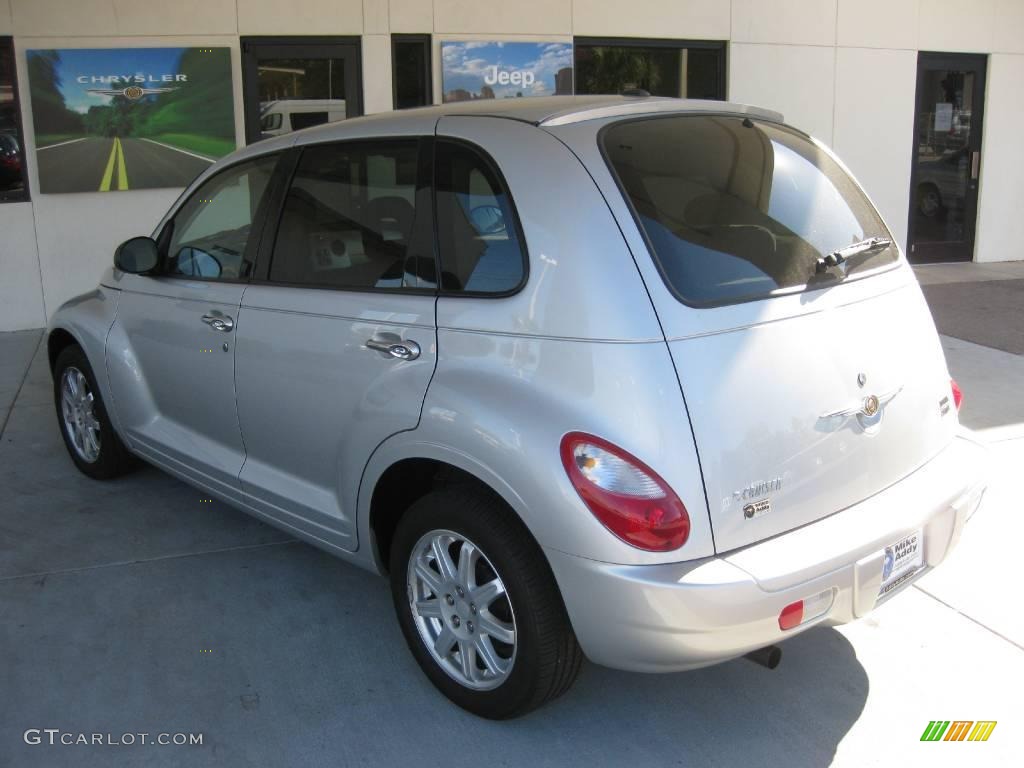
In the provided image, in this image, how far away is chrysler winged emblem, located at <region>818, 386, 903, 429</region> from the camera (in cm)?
283

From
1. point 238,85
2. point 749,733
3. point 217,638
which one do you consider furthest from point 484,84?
point 749,733

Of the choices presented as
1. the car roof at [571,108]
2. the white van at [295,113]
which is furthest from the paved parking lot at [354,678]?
the white van at [295,113]

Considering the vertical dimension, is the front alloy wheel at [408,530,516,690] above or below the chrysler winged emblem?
below

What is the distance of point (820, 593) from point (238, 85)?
25.5 feet

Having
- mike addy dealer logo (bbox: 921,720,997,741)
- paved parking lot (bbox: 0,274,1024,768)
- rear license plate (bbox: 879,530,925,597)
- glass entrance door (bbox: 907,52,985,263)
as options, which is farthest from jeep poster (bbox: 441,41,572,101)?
mike addy dealer logo (bbox: 921,720,997,741)

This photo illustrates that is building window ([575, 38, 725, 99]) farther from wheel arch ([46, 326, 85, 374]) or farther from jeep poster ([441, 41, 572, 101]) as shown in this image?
wheel arch ([46, 326, 85, 374])

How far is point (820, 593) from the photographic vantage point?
2.67 m

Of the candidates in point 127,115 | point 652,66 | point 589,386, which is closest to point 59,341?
point 589,386

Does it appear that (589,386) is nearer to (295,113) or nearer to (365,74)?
(365,74)

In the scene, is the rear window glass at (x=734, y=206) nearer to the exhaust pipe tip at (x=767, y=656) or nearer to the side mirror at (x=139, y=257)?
the exhaust pipe tip at (x=767, y=656)

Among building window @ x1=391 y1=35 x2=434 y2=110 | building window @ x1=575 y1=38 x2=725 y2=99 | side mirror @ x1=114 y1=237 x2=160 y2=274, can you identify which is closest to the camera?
side mirror @ x1=114 y1=237 x2=160 y2=274

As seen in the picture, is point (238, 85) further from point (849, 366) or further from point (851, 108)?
point (849, 366)

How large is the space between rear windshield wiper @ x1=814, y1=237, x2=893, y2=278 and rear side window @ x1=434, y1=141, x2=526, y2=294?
3.01 feet

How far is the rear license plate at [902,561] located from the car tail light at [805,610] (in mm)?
235
